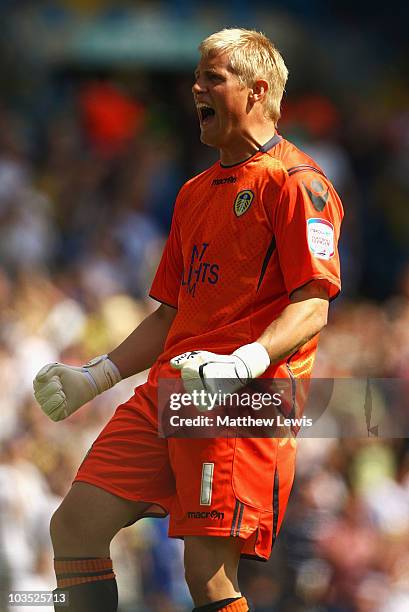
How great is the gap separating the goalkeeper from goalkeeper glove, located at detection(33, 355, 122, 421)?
2 cm

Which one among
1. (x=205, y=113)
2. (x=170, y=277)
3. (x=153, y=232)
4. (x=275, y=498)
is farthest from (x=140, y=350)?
(x=153, y=232)

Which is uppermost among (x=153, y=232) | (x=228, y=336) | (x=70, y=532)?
(x=153, y=232)

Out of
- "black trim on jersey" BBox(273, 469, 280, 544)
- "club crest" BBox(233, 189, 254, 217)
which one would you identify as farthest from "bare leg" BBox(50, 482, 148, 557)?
"club crest" BBox(233, 189, 254, 217)

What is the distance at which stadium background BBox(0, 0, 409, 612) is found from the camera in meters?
7.20

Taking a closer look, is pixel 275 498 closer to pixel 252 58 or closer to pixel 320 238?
pixel 320 238

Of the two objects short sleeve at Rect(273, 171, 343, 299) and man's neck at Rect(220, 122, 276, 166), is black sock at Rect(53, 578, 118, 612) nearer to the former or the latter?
short sleeve at Rect(273, 171, 343, 299)

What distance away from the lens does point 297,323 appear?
4133 millimetres

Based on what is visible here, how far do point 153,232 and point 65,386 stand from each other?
18.8 ft

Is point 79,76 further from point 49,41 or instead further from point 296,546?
point 296,546

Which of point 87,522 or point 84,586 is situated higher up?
point 87,522

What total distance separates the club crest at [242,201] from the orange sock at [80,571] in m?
1.23

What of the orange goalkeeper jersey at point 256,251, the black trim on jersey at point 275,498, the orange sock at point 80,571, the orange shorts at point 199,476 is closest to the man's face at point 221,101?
the orange goalkeeper jersey at point 256,251

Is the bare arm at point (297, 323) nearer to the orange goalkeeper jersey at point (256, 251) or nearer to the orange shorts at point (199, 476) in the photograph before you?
the orange goalkeeper jersey at point (256, 251)

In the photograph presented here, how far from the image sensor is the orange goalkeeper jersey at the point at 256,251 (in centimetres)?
424
